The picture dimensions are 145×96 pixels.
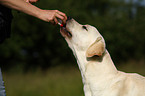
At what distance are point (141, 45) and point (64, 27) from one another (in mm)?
24307

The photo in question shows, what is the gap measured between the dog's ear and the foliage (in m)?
11.1

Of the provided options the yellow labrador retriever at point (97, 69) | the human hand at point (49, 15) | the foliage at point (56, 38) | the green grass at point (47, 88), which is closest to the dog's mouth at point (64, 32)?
the yellow labrador retriever at point (97, 69)

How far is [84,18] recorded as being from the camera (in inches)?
911

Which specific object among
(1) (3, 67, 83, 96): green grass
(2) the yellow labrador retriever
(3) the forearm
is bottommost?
(1) (3, 67, 83, 96): green grass

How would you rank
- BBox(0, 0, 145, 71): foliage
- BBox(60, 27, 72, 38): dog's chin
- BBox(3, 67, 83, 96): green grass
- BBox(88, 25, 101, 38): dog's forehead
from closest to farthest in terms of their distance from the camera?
1. BBox(88, 25, 101, 38): dog's forehead
2. BBox(60, 27, 72, 38): dog's chin
3. BBox(3, 67, 83, 96): green grass
4. BBox(0, 0, 145, 71): foliage

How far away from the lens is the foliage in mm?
18938

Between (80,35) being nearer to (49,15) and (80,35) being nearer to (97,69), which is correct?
(97,69)

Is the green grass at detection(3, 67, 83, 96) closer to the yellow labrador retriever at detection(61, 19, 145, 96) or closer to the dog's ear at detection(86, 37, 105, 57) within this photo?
the yellow labrador retriever at detection(61, 19, 145, 96)

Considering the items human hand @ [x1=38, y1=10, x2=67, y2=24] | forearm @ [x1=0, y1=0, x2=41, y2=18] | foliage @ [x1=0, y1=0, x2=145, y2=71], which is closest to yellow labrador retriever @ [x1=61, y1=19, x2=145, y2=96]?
human hand @ [x1=38, y1=10, x2=67, y2=24]

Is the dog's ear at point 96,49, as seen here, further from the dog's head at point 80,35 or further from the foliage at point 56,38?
the foliage at point 56,38

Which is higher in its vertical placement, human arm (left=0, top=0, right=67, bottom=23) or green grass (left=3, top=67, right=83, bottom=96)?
human arm (left=0, top=0, right=67, bottom=23)

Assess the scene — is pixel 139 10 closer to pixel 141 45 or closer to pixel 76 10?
pixel 141 45

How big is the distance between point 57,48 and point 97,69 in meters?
17.6

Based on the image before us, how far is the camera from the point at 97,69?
12.9 ft
